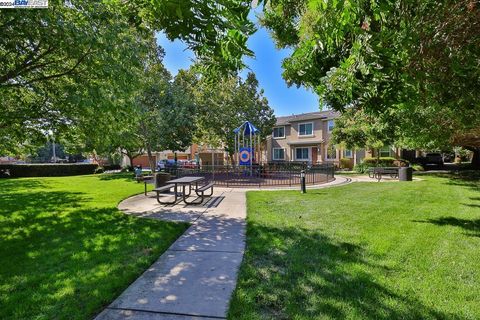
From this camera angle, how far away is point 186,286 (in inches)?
162

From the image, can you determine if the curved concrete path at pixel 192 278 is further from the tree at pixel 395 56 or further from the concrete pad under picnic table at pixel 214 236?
the tree at pixel 395 56

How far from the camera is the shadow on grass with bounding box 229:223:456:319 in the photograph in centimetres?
340

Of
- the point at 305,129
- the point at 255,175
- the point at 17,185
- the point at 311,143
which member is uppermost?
the point at 305,129

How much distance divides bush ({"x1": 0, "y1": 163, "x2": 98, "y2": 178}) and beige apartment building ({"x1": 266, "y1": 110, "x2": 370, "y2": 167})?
Result: 23.7 meters

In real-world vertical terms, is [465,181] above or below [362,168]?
below

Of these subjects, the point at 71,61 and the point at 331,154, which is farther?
the point at 331,154

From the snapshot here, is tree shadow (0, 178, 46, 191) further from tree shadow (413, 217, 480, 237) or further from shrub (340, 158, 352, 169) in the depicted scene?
shrub (340, 158, 352, 169)

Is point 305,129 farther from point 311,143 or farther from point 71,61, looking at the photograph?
point 71,61

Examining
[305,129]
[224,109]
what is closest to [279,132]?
[305,129]

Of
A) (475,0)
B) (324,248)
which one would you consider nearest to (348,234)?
(324,248)

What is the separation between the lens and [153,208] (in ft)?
32.1

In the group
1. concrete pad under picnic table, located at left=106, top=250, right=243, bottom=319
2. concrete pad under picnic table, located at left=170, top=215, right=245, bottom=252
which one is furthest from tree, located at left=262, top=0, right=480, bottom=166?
concrete pad under picnic table, located at left=170, top=215, right=245, bottom=252

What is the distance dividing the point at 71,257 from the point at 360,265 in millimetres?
5012

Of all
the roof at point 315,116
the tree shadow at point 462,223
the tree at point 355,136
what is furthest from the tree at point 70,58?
the roof at point 315,116
